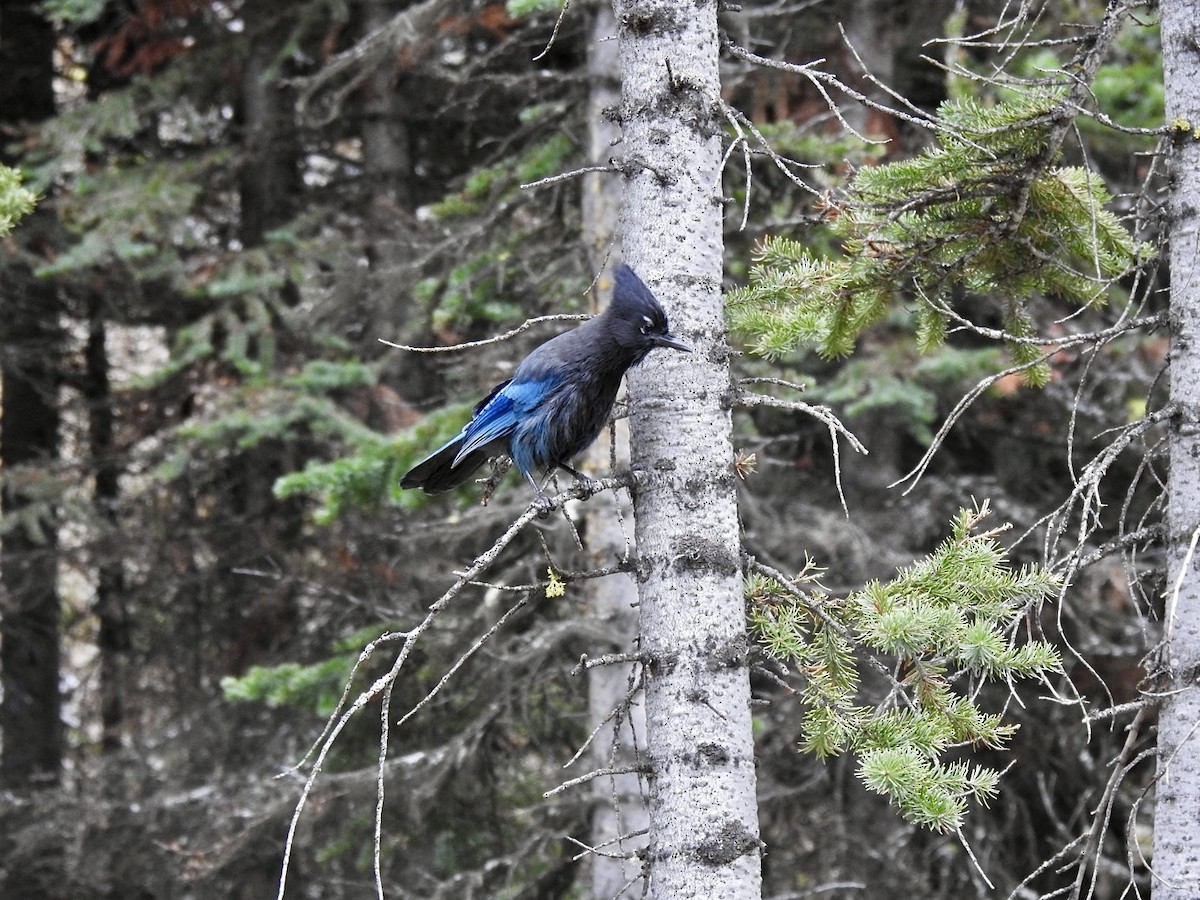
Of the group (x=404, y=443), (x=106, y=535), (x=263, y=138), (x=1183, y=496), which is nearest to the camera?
(x=1183, y=496)

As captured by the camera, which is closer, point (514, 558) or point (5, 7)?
point (514, 558)

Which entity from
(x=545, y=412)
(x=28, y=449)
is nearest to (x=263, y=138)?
(x=28, y=449)

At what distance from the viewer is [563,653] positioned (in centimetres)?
839

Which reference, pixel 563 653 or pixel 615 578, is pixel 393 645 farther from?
pixel 615 578

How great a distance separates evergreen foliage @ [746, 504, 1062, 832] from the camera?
338cm

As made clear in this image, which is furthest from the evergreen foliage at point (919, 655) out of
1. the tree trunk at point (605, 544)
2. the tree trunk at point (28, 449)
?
the tree trunk at point (28, 449)

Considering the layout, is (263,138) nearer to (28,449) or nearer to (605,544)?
(28,449)

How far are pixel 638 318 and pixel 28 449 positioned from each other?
12221mm

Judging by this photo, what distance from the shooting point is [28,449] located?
559 inches

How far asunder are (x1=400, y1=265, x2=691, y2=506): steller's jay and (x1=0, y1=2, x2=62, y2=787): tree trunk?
363 inches

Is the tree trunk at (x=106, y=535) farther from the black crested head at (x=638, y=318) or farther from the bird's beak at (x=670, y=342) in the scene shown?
the bird's beak at (x=670, y=342)

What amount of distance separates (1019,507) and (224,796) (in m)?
6.65

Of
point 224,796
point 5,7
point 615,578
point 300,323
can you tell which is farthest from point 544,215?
point 5,7

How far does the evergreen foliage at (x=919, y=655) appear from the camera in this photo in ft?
11.1
